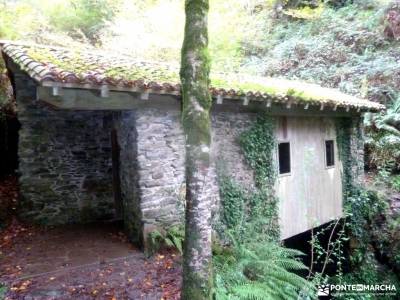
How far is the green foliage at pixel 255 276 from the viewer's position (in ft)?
14.6

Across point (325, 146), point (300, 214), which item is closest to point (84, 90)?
point (300, 214)

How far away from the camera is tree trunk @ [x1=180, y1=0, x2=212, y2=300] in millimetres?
3674

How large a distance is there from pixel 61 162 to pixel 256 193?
13.6 feet

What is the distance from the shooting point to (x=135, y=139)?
582cm

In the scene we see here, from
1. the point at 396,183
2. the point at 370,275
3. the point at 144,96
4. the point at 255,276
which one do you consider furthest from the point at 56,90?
the point at 396,183

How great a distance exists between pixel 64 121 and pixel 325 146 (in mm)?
6373

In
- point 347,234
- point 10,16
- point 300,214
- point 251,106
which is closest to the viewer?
point 251,106

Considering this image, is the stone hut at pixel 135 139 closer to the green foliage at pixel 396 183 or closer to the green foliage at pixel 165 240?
the green foliage at pixel 165 240

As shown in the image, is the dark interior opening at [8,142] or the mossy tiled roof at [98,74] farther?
the dark interior opening at [8,142]

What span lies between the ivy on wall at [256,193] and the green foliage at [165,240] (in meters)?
1.14

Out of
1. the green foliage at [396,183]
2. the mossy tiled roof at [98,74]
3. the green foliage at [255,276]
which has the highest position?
the mossy tiled roof at [98,74]

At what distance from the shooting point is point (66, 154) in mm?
7848

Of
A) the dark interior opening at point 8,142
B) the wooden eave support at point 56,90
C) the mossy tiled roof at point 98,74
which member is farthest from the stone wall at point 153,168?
the dark interior opening at point 8,142

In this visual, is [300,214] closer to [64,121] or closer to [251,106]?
[251,106]
